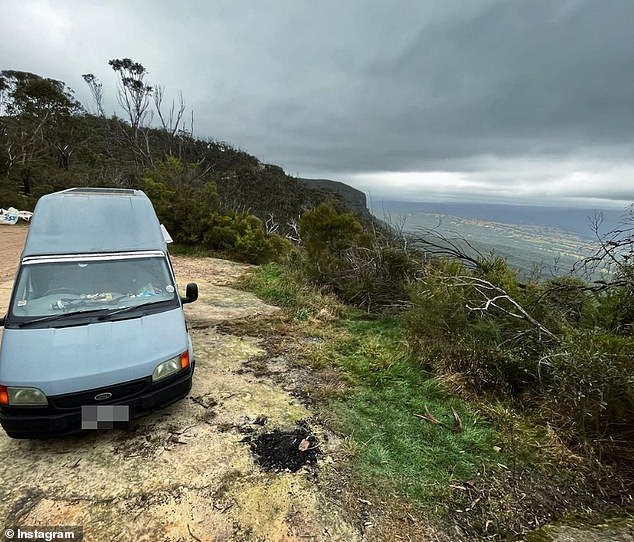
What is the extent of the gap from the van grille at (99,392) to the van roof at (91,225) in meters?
1.75

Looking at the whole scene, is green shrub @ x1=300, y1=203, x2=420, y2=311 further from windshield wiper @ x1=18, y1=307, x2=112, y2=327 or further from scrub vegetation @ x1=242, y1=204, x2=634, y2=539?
windshield wiper @ x1=18, y1=307, x2=112, y2=327

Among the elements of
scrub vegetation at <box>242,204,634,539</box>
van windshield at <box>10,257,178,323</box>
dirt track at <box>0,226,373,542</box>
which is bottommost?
dirt track at <box>0,226,373,542</box>

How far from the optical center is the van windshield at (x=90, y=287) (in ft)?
11.1

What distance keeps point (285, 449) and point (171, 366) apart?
1.31m

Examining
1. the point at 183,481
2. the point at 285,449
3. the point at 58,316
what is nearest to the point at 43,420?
the point at 58,316

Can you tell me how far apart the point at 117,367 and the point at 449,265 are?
16.2ft

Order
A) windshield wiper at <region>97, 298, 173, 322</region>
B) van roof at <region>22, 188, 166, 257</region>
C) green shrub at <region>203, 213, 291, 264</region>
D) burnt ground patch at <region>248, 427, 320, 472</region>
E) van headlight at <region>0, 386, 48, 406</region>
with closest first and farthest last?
1. van headlight at <region>0, 386, 48, 406</region>
2. burnt ground patch at <region>248, 427, 320, 472</region>
3. windshield wiper at <region>97, 298, 173, 322</region>
4. van roof at <region>22, 188, 166, 257</region>
5. green shrub at <region>203, 213, 291, 264</region>

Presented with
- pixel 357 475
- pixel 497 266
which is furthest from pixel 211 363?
pixel 497 266

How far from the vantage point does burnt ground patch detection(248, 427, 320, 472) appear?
3033 mm

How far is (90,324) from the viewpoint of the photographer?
3.23 metres

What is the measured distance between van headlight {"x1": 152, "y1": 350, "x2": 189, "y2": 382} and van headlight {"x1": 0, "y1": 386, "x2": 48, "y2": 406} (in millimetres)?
816

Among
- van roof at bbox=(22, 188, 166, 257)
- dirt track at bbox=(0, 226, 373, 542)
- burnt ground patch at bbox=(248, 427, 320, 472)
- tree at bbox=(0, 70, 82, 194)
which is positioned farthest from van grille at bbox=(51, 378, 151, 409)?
tree at bbox=(0, 70, 82, 194)

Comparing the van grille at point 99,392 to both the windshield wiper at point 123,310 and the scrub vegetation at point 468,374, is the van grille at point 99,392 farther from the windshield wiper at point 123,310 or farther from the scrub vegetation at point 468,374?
the scrub vegetation at point 468,374

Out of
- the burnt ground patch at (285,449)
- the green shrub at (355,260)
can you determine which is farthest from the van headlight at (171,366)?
the green shrub at (355,260)
